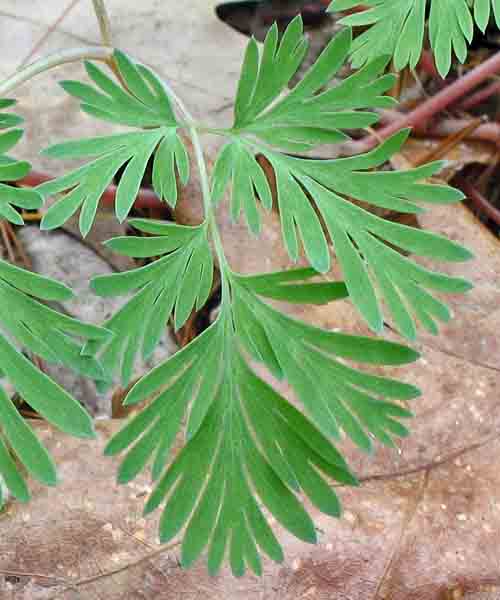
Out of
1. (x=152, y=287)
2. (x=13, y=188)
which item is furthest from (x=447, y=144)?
(x=13, y=188)

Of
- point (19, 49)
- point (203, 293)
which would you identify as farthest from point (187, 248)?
point (19, 49)

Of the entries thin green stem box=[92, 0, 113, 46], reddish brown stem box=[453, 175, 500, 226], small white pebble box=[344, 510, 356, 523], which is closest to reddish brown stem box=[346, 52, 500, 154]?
reddish brown stem box=[453, 175, 500, 226]

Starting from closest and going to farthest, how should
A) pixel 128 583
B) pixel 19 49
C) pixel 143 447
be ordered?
pixel 143 447, pixel 128 583, pixel 19 49

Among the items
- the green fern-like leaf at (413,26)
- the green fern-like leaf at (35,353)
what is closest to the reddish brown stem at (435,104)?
the green fern-like leaf at (413,26)

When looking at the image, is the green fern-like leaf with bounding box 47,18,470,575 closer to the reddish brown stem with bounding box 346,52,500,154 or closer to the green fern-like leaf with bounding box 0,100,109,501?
the green fern-like leaf with bounding box 0,100,109,501

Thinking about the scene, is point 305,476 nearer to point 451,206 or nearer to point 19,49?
point 451,206
